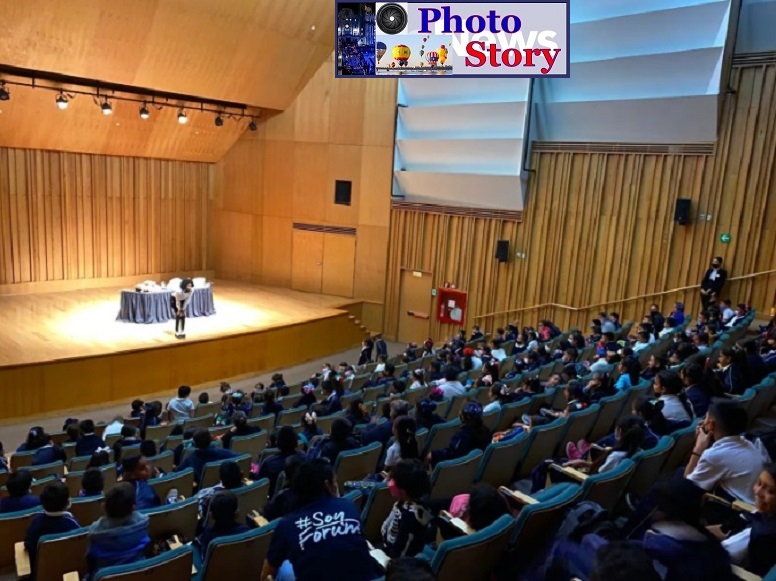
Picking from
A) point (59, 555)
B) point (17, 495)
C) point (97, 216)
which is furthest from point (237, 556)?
point (97, 216)

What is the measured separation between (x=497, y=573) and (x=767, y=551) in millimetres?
1141

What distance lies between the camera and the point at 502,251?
45.7ft

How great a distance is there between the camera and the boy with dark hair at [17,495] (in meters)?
4.21

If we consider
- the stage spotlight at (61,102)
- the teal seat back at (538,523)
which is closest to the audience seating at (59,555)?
the teal seat back at (538,523)

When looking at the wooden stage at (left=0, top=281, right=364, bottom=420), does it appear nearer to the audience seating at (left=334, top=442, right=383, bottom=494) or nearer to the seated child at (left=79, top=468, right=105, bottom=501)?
the seated child at (left=79, top=468, right=105, bottom=501)

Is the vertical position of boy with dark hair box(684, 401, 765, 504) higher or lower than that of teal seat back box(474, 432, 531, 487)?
higher

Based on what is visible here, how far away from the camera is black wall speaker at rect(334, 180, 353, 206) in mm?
16172

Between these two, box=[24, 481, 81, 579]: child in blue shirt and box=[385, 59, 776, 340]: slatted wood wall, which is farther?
box=[385, 59, 776, 340]: slatted wood wall

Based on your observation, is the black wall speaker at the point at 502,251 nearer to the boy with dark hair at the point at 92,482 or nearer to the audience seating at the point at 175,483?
the audience seating at the point at 175,483

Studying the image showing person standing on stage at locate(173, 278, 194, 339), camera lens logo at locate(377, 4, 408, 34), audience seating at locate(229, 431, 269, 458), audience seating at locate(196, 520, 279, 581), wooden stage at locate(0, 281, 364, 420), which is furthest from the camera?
person standing on stage at locate(173, 278, 194, 339)

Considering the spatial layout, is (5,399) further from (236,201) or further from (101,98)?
(236,201)

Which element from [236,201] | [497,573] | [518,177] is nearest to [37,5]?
[236,201]

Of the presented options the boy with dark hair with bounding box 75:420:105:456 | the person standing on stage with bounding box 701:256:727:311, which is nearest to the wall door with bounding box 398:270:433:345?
the person standing on stage with bounding box 701:256:727:311
